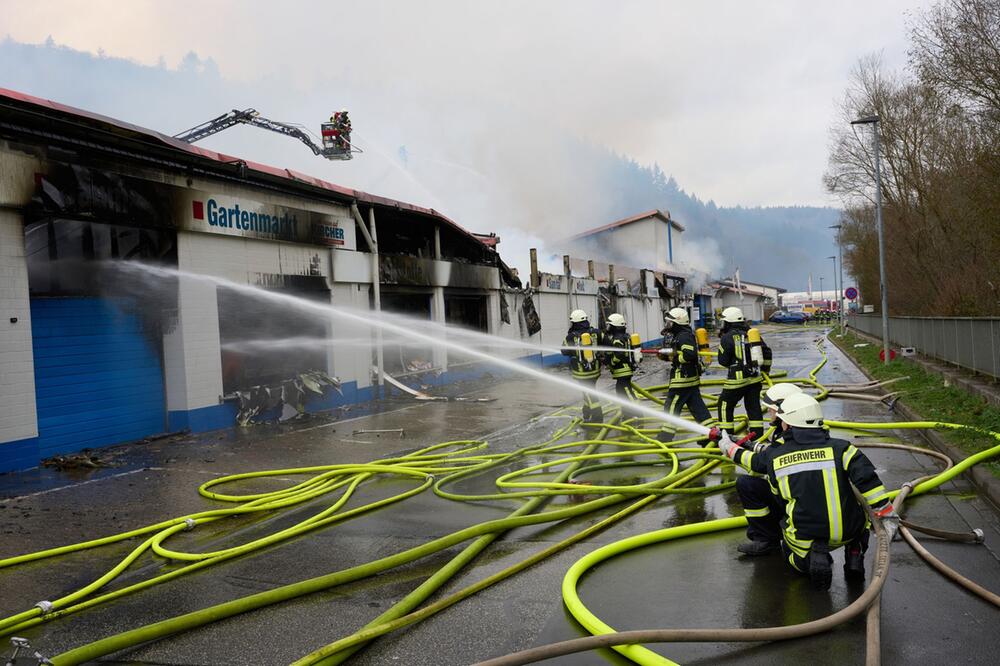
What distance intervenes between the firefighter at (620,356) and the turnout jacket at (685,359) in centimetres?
102

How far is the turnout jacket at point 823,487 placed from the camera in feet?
13.5

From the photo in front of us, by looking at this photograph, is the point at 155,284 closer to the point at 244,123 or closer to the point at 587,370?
the point at 587,370

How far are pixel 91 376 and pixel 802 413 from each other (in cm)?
943

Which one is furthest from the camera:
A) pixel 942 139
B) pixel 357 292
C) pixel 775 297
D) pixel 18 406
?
→ pixel 775 297

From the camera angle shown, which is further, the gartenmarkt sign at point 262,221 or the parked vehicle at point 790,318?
the parked vehicle at point 790,318

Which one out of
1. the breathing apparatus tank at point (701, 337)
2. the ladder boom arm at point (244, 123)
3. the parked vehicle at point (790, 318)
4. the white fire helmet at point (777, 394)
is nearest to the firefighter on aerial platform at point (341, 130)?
the ladder boom arm at point (244, 123)

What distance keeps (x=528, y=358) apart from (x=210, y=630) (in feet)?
64.3

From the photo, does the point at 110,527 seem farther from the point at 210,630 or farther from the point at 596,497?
the point at 596,497

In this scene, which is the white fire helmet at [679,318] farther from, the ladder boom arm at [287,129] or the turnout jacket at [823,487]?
the ladder boom arm at [287,129]

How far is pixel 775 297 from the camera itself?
95.8 m

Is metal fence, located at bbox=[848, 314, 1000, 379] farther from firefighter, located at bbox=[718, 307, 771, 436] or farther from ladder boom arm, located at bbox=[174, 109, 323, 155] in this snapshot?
ladder boom arm, located at bbox=[174, 109, 323, 155]

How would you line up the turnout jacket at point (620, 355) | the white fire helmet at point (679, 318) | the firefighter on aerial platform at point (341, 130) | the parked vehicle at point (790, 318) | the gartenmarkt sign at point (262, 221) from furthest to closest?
the parked vehicle at point (790, 318), the firefighter on aerial platform at point (341, 130), the gartenmarkt sign at point (262, 221), the turnout jacket at point (620, 355), the white fire helmet at point (679, 318)

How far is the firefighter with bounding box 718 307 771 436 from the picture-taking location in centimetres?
838

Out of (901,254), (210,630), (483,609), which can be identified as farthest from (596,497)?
(901,254)
